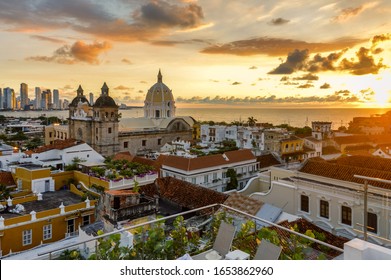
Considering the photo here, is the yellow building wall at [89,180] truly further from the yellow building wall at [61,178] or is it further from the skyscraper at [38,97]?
the skyscraper at [38,97]

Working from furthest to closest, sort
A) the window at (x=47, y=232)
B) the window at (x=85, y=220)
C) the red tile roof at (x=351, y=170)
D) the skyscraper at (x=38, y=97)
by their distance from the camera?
1. the skyscraper at (x=38, y=97)
2. the window at (x=85, y=220)
3. the window at (x=47, y=232)
4. the red tile roof at (x=351, y=170)

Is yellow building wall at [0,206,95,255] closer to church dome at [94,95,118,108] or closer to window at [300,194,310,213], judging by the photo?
window at [300,194,310,213]

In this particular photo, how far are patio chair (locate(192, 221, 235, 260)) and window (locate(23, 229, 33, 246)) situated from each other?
17.4 ft

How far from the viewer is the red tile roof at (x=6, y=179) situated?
9.58 m

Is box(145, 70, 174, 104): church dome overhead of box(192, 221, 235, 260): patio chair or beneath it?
overhead

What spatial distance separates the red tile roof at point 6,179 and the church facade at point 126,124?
10.8 metres

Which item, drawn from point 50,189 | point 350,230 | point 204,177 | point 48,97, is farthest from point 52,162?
point 48,97

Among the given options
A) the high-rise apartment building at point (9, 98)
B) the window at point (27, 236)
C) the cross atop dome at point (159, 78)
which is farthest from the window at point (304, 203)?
the cross atop dome at point (159, 78)

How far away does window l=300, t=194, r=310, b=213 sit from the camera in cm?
782

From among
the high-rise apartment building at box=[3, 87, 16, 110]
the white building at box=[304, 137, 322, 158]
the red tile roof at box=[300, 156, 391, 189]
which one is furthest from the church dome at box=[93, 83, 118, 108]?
the red tile roof at box=[300, 156, 391, 189]

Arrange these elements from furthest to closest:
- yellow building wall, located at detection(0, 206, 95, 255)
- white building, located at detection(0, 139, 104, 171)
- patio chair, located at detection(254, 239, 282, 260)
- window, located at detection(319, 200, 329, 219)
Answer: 1. white building, located at detection(0, 139, 104, 171)
2. window, located at detection(319, 200, 329, 219)
3. yellow building wall, located at detection(0, 206, 95, 255)
4. patio chair, located at detection(254, 239, 282, 260)

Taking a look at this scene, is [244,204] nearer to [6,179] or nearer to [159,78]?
[6,179]

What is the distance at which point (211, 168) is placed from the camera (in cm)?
1266

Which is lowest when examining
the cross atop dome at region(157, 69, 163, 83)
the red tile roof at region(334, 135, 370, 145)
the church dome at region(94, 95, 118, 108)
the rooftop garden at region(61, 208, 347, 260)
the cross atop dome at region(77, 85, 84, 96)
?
the red tile roof at region(334, 135, 370, 145)
